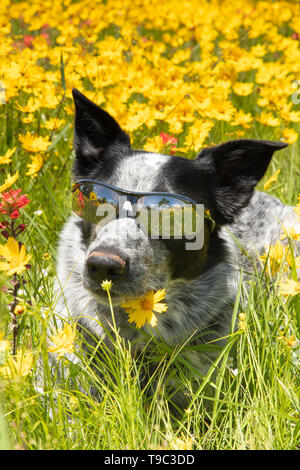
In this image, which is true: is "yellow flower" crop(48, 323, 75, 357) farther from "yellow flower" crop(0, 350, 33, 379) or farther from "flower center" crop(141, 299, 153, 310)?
"flower center" crop(141, 299, 153, 310)

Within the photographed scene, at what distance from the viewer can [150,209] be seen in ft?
7.91

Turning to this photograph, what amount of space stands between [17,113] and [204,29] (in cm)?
268

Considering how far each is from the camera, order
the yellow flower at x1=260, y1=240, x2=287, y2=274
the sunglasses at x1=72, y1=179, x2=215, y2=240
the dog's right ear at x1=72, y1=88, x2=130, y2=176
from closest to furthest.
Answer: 1. the yellow flower at x1=260, y1=240, x2=287, y2=274
2. the sunglasses at x1=72, y1=179, x2=215, y2=240
3. the dog's right ear at x1=72, y1=88, x2=130, y2=176

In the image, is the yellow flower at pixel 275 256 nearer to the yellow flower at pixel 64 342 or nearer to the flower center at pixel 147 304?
the flower center at pixel 147 304

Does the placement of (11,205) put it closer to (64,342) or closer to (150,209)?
(64,342)

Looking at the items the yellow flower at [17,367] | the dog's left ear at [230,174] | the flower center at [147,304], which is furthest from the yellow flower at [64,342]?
the dog's left ear at [230,174]

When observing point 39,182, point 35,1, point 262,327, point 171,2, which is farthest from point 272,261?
point 171,2

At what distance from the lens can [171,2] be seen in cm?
716

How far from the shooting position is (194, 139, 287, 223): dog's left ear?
8.58 ft

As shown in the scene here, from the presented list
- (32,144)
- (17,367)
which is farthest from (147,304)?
(32,144)

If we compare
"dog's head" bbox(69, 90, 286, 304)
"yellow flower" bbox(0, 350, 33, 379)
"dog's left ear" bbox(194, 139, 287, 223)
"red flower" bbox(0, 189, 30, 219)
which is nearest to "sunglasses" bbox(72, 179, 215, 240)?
"dog's head" bbox(69, 90, 286, 304)

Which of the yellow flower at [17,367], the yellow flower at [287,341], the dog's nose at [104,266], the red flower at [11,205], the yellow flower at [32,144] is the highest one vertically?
the yellow flower at [32,144]

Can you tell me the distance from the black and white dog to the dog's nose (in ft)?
0.62

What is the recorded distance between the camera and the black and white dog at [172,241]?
8.26 feet
